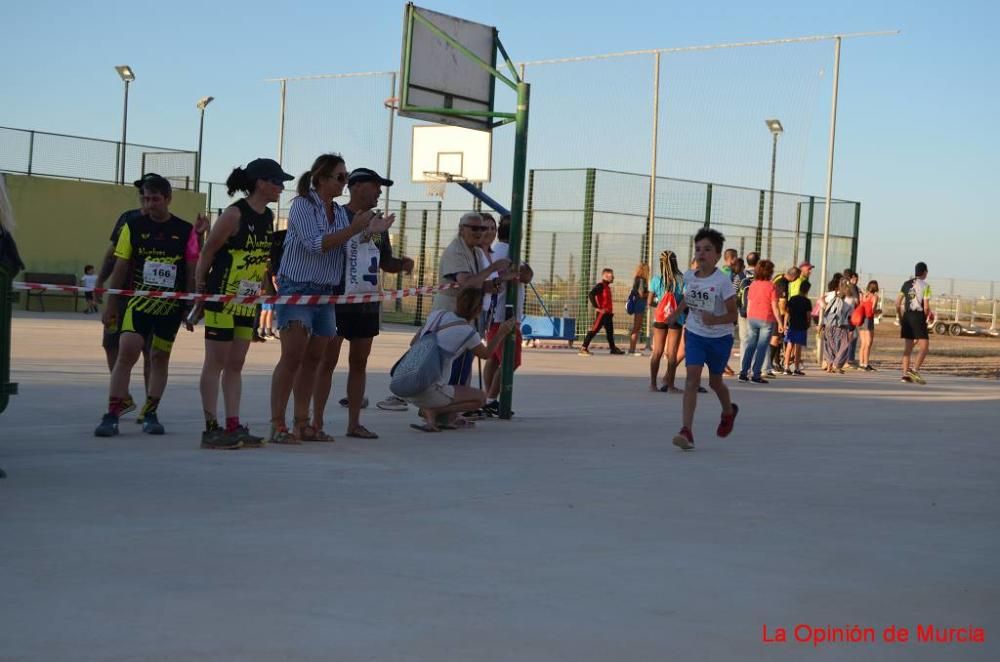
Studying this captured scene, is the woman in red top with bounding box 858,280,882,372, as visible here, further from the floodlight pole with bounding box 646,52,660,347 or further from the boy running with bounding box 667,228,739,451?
the boy running with bounding box 667,228,739,451

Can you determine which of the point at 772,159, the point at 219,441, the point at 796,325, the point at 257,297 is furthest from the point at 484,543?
the point at 772,159

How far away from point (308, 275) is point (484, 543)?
3.53 m

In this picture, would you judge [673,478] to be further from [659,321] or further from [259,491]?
[659,321]

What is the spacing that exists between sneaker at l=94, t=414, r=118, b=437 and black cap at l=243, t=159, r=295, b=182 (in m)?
1.90

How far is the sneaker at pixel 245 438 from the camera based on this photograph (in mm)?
8125

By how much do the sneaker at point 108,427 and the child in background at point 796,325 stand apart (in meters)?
13.5

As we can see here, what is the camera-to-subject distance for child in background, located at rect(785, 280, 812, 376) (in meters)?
20.1

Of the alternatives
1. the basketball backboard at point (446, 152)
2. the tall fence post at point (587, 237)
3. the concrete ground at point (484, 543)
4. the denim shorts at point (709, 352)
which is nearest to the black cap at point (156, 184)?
the concrete ground at point (484, 543)

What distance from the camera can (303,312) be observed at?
329 inches

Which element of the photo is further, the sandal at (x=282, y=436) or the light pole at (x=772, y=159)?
the light pole at (x=772, y=159)

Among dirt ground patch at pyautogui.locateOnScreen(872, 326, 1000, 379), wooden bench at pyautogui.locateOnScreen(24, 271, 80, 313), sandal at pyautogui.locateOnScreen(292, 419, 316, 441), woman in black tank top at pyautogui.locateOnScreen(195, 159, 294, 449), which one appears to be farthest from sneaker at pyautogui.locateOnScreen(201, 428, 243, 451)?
wooden bench at pyautogui.locateOnScreen(24, 271, 80, 313)

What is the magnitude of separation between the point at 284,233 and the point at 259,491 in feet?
8.62

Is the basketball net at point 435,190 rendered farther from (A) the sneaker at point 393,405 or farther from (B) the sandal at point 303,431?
(B) the sandal at point 303,431

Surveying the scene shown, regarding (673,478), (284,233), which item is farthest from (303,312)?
(673,478)
